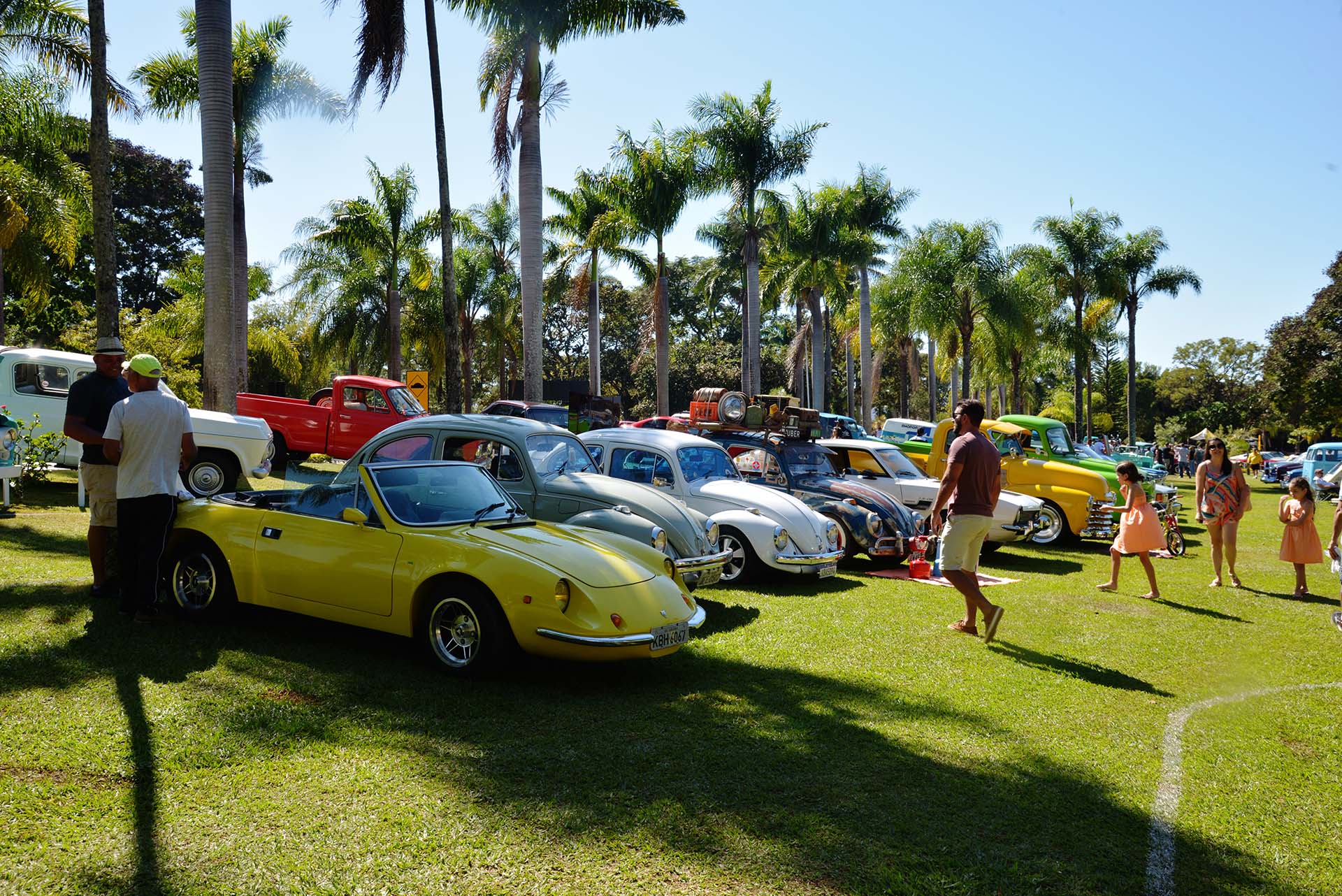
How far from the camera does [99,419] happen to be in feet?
23.6

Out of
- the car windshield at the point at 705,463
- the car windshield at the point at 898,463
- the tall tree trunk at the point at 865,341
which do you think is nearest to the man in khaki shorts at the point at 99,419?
the car windshield at the point at 705,463

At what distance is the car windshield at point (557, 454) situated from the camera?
8945mm

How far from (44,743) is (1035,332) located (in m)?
44.8

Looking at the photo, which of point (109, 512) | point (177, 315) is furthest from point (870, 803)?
point (177, 315)

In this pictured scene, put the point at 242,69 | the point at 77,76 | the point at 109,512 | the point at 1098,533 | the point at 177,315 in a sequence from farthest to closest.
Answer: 1. the point at 177,315
2. the point at 242,69
3. the point at 77,76
4. the point at 1098,533
5. the point at 109,512

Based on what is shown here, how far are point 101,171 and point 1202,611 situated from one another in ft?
43.4

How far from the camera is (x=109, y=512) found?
7340mm

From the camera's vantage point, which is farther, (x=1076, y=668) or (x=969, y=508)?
(x=969, y=508)

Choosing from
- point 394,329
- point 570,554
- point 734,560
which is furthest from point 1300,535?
point 394,329

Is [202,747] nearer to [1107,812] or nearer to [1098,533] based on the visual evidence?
[1107,812]

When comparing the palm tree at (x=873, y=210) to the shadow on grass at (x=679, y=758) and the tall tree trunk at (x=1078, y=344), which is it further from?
the shadow on grass at (x=679, y=758)

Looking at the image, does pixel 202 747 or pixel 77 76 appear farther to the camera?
pixel 77 76

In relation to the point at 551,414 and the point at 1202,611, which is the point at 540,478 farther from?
the point at 551,414

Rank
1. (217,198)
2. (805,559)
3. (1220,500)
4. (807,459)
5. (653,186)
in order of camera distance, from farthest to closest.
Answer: (653,186) < (217,198) < (807,459) < (1220,500) < (805,559)
